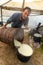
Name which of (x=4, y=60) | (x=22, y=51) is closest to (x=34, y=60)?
(x=22, y=51)

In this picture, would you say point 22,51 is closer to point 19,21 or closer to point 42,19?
point 19,21

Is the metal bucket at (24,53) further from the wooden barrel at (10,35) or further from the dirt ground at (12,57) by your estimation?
the wooden barrel at (10,35)

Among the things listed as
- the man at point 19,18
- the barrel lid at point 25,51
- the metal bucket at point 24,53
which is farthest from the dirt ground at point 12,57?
the man at point 19,18

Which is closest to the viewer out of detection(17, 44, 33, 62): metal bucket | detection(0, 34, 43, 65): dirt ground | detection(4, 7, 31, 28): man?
detection(17, 44, 33, 62): metal bucket

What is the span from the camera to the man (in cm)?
297

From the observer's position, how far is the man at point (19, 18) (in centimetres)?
297

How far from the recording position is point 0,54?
285cm

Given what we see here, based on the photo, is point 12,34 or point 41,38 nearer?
point 12,34

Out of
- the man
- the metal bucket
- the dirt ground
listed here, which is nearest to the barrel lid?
the metal bucket

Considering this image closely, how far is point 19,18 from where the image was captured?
311 centimetres

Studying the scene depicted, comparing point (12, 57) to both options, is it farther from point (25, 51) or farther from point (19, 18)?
point (19, 18)

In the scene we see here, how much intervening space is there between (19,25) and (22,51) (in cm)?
76

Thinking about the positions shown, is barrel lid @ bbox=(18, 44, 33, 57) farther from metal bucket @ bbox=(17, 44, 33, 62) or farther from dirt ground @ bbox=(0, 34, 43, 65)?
dirt ground @ bbox=(0, 34, 43, 65)

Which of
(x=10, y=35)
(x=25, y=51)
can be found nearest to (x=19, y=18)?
(x=10, y=35)
